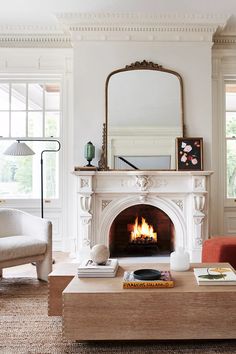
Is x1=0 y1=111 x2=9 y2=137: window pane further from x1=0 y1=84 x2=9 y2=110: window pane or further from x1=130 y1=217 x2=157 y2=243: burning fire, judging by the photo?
x1=130 y1=217 x2=157 y2=243: burning fire

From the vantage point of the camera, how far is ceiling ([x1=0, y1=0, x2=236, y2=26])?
3.79m

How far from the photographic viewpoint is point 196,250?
3951mm

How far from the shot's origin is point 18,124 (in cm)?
475

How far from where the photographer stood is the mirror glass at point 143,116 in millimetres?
4199

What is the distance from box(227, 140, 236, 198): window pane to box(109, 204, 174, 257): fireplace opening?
3.39ft

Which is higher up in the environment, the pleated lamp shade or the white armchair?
the pleated lamp shade

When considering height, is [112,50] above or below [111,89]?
above

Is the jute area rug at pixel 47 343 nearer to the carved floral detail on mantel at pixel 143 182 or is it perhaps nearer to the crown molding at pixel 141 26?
the carved floral detail on mantel at pixel 143 182

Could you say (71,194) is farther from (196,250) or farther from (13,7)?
(13,7)

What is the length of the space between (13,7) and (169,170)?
107 inches

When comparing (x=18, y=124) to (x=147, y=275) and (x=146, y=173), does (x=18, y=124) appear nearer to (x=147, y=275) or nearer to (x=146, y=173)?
(x=146, y=173)

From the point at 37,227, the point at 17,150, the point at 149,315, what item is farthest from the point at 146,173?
the point at 149,315

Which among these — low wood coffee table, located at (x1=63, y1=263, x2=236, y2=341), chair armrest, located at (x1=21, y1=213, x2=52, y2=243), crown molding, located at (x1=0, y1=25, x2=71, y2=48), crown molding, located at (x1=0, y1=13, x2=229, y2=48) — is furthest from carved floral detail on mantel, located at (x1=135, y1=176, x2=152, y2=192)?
low wood coffee table, located at (x1=63, y1=263, x2=236, y2=341)

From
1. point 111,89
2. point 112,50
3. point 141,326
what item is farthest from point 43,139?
point 141,326
